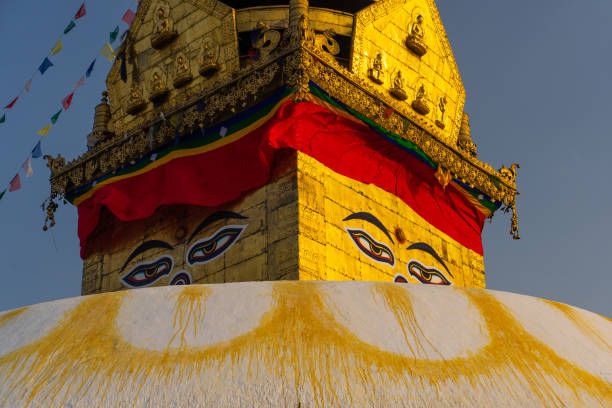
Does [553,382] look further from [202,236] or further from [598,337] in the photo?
[202,236]

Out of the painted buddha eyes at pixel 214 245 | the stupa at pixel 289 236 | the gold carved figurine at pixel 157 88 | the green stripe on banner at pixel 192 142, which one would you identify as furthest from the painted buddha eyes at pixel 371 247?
the gold carved figurine at pixel 157 88

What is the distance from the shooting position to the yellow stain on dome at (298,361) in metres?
4.32

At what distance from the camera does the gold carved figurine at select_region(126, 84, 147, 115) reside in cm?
1552

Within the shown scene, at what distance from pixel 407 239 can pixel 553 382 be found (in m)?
9.90

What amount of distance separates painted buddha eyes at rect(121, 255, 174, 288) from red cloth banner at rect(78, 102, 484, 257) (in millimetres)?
805

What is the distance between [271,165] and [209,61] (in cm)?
268

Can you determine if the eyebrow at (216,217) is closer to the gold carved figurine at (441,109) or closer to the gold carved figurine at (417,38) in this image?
the gold carved figurine at (441,109)

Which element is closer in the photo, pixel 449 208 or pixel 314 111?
pixel 314 111

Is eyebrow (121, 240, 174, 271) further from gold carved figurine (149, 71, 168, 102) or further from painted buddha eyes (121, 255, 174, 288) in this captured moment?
gold carved figurine (149, 71, 168, 102)

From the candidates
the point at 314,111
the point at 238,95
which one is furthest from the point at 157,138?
the point at 314,111

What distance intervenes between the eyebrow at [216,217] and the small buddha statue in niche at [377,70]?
3514mm

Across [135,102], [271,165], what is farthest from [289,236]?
[135,102]

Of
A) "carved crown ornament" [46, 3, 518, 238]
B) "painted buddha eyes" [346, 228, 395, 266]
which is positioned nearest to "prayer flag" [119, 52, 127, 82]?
"carved crown ornament" [46, 3, 518, 238]

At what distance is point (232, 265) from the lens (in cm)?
1273
